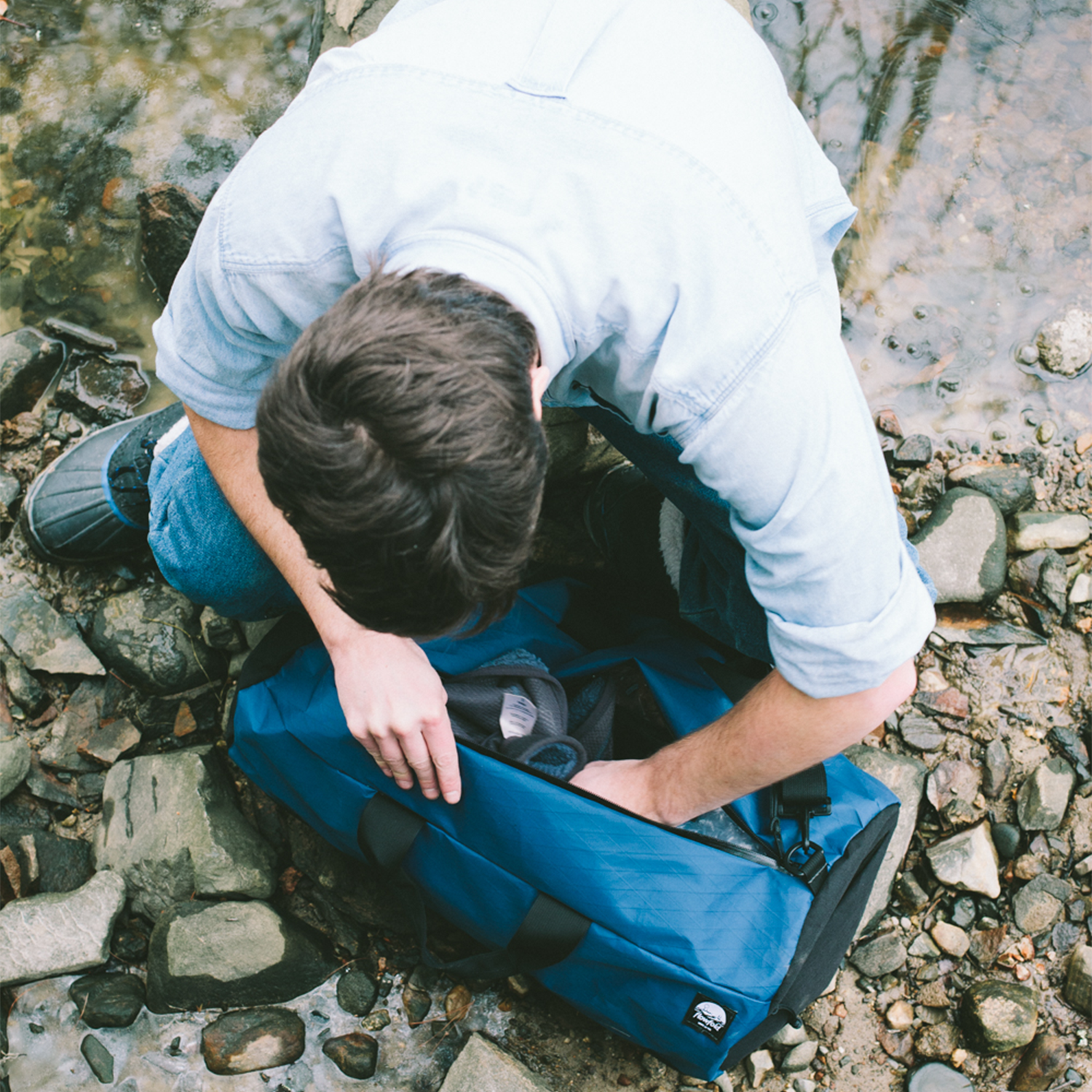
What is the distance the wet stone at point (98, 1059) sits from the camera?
1732 mm

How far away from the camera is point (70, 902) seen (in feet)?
5.96

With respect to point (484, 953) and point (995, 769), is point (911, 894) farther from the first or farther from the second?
point (484, 953)

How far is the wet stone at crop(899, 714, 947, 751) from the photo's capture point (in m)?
2.03

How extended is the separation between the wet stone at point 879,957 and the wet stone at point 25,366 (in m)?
2.54

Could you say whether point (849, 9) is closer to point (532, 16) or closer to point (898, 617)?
point (532, 16)

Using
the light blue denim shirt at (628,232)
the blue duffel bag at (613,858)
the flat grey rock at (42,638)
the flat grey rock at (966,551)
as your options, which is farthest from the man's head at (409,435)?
the flat grey rock at (966,551)

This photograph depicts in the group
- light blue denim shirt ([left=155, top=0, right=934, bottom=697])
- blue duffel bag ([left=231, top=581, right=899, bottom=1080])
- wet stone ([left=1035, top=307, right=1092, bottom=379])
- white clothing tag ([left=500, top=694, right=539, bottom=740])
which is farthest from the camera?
wet stone ([left=1035, top=307, right=1092, bottom=379])

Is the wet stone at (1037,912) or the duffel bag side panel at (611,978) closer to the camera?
the duffel bag side panel at (611,978)

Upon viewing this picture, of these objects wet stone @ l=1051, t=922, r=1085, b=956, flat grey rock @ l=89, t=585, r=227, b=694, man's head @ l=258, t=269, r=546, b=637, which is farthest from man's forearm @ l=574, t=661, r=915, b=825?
flat grey rock @ l=89, t=585, r=227, b=694

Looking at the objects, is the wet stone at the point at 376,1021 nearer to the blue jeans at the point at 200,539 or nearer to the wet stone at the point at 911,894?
the blue jeans at the point at 200,539

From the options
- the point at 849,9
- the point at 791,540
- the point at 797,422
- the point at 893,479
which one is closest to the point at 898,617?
the point at 791,540

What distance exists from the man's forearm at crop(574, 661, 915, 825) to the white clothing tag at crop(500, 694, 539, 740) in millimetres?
139

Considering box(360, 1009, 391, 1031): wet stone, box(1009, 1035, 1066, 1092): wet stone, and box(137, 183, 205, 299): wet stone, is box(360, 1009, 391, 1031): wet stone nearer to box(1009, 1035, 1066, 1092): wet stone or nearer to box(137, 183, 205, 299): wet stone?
box(1009, 1035, 1066, 1092): wet stone

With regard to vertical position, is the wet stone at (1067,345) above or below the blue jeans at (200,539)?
below
